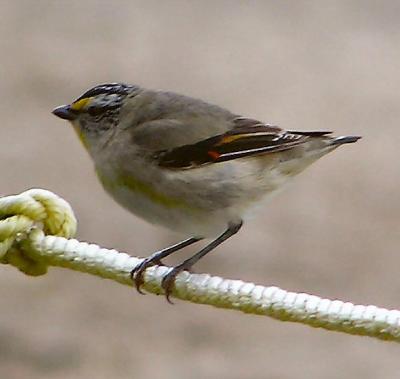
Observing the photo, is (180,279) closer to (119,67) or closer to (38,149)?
(38,149)

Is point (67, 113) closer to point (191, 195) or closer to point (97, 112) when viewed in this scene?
point (97, 112)

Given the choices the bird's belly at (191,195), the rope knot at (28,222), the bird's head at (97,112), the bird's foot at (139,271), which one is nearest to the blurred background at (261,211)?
the bird's head at (97,112)

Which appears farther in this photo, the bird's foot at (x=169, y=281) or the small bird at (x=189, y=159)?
the small bird at (x=189, y=159)

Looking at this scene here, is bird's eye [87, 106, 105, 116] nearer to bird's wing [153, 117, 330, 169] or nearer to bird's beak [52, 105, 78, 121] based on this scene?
bird's beak [52, 105, 78, 121]

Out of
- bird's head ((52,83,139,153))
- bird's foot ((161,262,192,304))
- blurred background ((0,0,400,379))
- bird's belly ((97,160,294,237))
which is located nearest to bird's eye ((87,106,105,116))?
bird's head ((52,83,139,153))

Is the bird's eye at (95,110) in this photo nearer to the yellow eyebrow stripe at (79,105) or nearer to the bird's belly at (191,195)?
the yellow eyebrow stripe at (79,105)

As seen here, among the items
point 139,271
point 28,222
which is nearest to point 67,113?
point 139,271

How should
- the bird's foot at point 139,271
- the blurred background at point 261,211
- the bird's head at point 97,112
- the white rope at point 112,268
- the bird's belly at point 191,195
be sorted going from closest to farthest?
1. the white rope at point 112,268
2. the bird's foot at point 139,271
3. the bird's belly at point 191,195
4. the bird's head at point 97,112
5. the blurred background at point 261,211

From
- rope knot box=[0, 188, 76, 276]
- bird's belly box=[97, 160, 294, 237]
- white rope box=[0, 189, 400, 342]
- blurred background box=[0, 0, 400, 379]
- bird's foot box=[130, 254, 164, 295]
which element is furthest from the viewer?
blurred background box=[0, 0, 400, 379]
